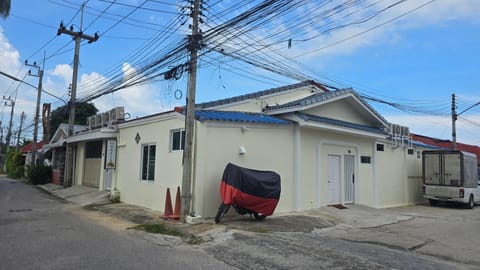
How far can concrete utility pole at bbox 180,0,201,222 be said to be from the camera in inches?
391

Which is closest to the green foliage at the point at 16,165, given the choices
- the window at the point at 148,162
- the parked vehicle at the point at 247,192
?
the window at the point at 148,162

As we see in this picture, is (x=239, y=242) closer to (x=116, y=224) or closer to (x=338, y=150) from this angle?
(x=116, y=224)

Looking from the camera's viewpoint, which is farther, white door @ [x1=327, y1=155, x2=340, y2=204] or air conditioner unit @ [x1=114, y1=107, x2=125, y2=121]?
air conditioner unit @ [x1=114, y1=107, x2=125, y2=121]

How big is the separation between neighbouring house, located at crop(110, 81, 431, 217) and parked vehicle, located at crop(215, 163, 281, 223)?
2.97 feet

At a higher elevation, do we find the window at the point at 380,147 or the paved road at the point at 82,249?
the window at the point at 380,147

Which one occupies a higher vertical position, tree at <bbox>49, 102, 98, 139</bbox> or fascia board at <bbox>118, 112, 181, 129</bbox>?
tree at <bbox>49, 102, 98, 139</bbox>

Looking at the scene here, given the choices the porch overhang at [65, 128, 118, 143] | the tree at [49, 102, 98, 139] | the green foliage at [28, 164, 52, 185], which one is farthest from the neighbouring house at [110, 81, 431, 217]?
the tree at [49, 102, 98, 139]

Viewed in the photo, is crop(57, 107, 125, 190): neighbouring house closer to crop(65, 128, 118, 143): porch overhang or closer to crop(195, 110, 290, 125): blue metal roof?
crop(65, 128, 118, 143): porch overhang

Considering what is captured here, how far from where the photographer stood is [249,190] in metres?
9.85

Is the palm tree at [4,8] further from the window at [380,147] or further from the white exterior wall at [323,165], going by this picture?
the window at [380,147]

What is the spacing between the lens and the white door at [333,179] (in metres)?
14.0

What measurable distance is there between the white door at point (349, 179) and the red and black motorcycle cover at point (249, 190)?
559cm

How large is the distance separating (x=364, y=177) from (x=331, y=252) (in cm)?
941

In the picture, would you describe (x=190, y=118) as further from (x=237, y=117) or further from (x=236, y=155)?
(x=236, y=155)
